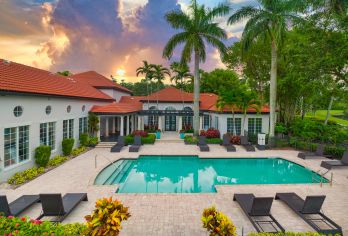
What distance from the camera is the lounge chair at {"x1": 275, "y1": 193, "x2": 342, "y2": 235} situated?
714cm

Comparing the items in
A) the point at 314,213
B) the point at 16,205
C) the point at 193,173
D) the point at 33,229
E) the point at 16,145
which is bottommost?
the point at 193,173

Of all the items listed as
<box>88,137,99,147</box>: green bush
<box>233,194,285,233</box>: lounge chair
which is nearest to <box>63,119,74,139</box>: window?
<box>88,137,99,147</box>: green bush

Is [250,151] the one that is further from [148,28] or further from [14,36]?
[14,36]

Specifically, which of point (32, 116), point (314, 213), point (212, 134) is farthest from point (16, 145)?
point (212, 134)

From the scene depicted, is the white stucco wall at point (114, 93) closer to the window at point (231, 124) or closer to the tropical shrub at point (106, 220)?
the window at point (231, 124)

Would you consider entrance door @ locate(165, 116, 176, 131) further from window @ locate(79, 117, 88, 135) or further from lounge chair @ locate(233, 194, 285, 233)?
lounge chair @ locate(233, 194, 285, 233)

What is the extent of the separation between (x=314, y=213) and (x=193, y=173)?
8.12m

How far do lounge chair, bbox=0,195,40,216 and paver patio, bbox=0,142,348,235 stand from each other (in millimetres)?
315

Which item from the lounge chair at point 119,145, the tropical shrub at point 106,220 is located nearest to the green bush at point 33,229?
the tropical shrub at point 106,220

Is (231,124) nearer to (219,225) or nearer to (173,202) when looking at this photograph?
(173,202)

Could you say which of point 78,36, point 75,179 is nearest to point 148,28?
point 78,36

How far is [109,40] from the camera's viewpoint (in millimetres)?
27234

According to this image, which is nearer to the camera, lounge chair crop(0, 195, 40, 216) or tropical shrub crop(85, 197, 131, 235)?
tropical shrub crop(85, 197, 131, 235)

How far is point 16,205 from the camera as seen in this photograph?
8.19 metres
